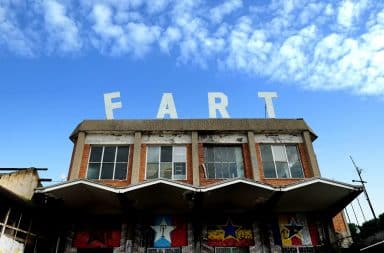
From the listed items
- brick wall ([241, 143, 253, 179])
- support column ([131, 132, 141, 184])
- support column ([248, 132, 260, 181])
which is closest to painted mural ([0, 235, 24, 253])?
support column ([131, 132, 141, 184])

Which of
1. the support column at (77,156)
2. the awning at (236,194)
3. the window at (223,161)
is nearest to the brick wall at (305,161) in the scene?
the window at (223,161)

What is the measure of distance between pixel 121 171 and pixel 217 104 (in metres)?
6.83

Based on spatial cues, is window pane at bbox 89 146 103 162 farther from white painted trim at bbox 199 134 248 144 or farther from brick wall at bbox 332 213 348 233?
brick wall at bbox 332 213 348 233

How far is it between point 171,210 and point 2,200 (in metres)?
6.80

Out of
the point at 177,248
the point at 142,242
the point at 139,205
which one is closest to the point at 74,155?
the point at 139,205

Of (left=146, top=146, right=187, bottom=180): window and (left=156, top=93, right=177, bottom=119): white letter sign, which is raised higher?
(left=156, top=93, right=177, bottom=119): white letter sign

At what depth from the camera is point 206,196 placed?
526 inches

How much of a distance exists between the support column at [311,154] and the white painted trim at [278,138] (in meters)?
0.34

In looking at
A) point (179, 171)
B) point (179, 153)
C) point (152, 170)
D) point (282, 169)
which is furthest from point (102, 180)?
point (282, 169)

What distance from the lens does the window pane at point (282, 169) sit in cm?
1586

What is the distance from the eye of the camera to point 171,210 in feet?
47.5

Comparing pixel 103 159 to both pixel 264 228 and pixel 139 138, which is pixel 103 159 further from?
pixel 264 228

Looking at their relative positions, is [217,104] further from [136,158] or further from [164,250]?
[164,250]

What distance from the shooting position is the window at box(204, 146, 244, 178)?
51.9 ft
